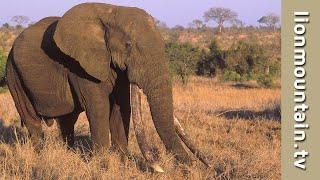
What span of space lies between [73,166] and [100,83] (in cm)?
148

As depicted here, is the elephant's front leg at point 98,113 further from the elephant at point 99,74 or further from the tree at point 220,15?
the tree at point 220,15

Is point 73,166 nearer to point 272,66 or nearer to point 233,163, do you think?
point 233,163

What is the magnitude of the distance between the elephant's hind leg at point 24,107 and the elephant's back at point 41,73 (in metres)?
0.18

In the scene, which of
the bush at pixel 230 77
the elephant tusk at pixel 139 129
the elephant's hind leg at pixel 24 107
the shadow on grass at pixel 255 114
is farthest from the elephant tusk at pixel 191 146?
the bush at pixel 230 77

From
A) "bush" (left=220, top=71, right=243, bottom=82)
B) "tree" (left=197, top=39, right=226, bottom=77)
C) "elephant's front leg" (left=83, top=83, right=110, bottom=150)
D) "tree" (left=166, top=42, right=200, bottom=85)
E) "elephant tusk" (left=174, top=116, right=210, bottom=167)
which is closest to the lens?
"elephant tusk" (left=174, top=116, right=210, bottom=167)

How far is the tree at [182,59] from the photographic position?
1061 inches

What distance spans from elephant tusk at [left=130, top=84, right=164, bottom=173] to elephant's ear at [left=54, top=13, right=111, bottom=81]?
52 centimetres

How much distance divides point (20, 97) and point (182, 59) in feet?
64.2

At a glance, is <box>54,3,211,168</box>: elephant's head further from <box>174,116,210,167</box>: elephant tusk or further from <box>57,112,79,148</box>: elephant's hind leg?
<box>57,112,79,148</box>: elephant's hind leg

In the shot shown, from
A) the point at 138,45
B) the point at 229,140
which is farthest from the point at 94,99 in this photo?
the point at 229,140

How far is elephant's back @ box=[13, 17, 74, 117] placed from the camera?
28.9ft

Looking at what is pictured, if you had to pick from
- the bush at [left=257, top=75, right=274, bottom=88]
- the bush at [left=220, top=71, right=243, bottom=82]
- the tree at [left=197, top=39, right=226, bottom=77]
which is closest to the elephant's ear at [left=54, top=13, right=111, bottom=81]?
the bush at [left=257, top=75, right=274, bottom=88]

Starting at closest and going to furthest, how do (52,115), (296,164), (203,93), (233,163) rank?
(296,164), (233,163), (52,115), (203,93)

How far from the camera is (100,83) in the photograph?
27.1 feet
